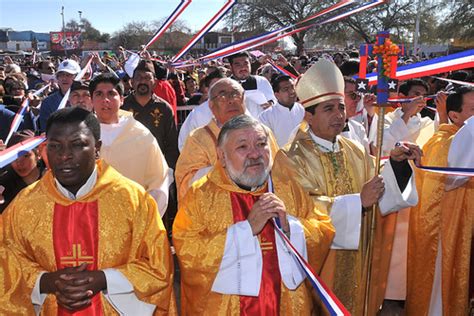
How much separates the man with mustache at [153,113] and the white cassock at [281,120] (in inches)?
47.4

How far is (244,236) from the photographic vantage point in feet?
9.36

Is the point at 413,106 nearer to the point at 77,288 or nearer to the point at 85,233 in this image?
the point at 85,233

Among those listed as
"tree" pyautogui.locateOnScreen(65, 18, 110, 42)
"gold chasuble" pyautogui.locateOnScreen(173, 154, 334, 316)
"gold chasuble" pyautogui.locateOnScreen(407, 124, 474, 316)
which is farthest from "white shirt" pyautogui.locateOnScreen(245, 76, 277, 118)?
"tree" pyautogui.locateOnScreen(65, 18, 110, 42)

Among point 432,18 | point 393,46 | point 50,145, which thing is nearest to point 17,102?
point 50,145

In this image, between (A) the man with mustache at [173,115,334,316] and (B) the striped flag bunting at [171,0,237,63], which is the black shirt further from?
(A) the man with mustache at [173,115,334,316]

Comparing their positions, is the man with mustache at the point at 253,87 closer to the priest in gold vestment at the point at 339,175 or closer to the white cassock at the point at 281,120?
the white cassock at the point at 281,120

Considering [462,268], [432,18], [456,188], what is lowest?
[462,268]

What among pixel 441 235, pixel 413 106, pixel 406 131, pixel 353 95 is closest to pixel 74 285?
pixel 441 235

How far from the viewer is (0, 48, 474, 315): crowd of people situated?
2.77 metres

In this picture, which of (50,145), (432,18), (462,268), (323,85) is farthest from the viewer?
(432,18)

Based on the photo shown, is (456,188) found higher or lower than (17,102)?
lower

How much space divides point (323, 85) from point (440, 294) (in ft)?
6.86

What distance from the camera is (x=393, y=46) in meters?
3.02

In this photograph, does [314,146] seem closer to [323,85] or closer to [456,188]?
[323,85]
